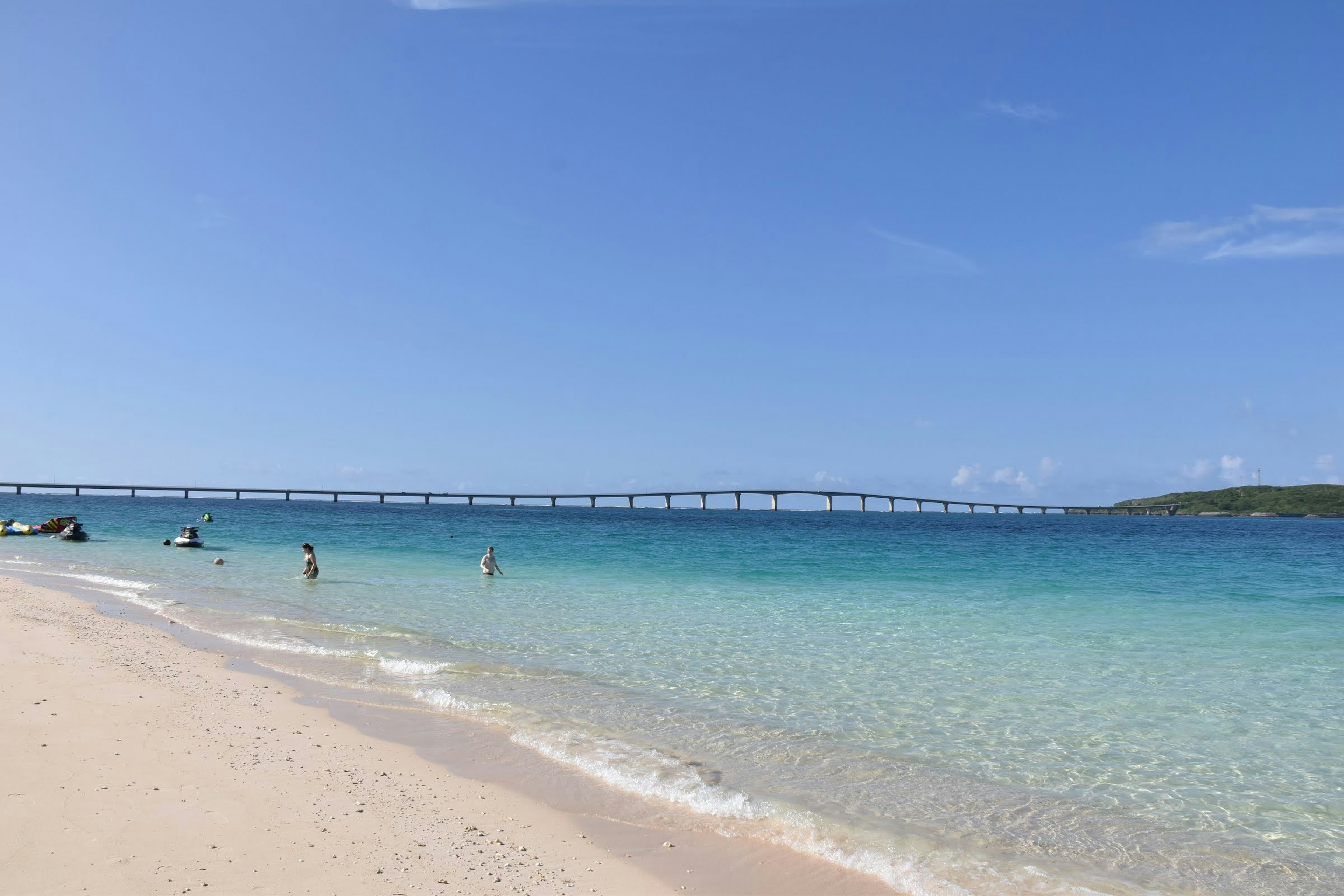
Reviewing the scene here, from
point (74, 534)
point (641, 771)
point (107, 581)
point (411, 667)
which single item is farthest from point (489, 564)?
point (74, 534)

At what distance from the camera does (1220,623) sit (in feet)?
61.5

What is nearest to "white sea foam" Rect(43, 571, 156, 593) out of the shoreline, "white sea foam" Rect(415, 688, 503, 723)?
the shoreline

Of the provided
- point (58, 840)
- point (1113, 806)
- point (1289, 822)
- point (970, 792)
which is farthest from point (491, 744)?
point (1289, 822)

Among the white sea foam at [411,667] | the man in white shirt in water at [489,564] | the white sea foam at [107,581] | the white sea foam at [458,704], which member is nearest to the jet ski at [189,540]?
the white sea foam at [107,581]

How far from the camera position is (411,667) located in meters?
12.4

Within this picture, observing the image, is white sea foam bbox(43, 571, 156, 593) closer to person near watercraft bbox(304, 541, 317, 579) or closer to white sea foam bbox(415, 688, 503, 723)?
person near watercraft bbox(304, 541, 317, 579)

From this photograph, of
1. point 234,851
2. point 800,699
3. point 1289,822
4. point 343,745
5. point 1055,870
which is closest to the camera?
point 234,851

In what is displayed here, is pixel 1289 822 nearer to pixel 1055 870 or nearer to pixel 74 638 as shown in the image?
pixel 1055 870

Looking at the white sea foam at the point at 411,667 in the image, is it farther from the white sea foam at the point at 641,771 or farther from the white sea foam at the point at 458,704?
the white sea foam at the point at 641,771

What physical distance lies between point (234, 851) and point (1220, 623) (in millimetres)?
20465

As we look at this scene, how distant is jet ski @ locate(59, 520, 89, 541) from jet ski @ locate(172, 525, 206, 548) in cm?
434

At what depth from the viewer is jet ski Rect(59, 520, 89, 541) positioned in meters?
38.2

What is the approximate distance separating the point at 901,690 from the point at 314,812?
7.96m

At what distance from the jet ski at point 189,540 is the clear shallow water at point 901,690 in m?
4.42
